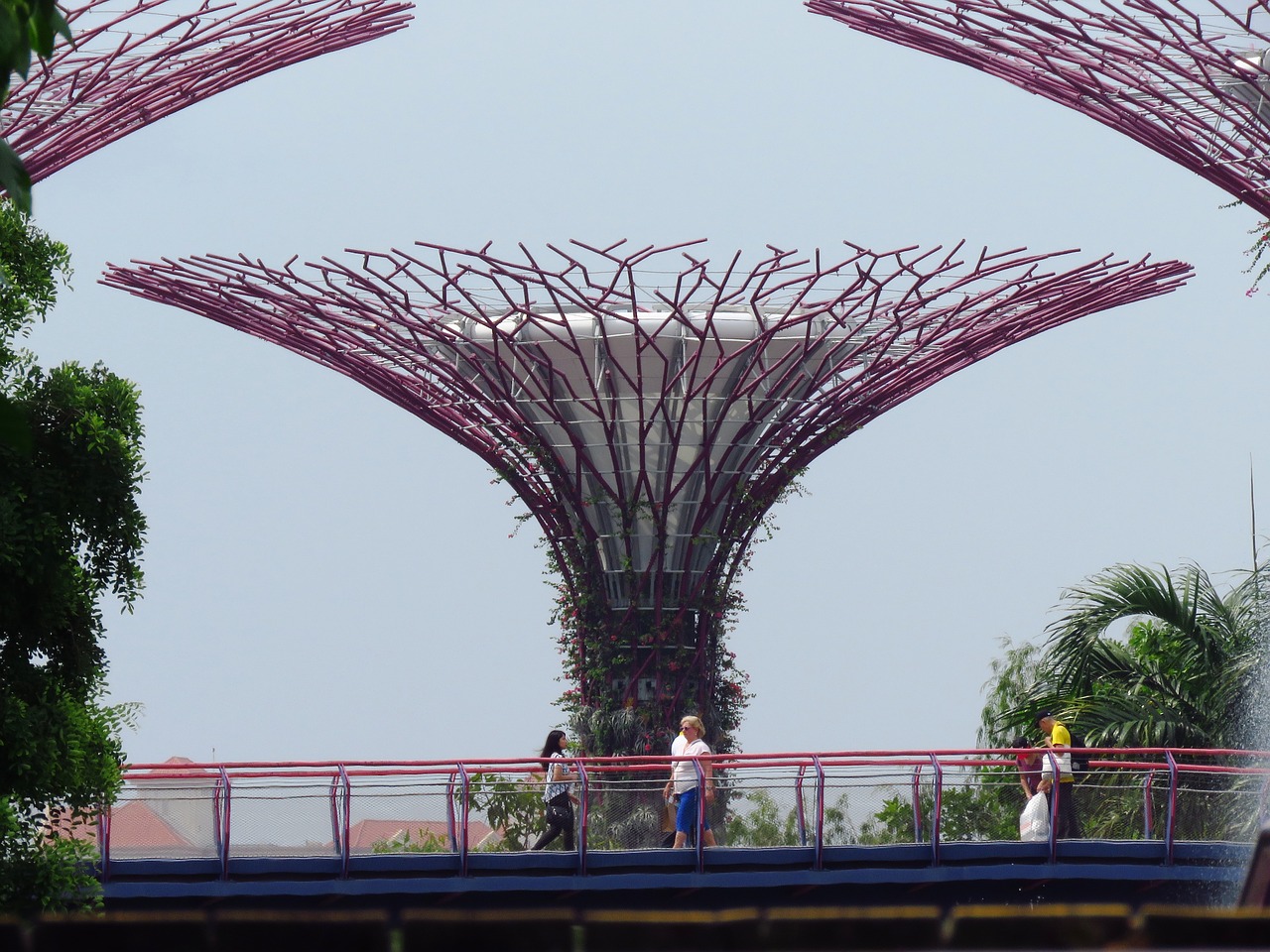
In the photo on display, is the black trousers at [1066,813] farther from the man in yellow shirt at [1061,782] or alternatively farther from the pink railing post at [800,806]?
the pink railing post at [800,806]

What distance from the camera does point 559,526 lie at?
26.4 meters

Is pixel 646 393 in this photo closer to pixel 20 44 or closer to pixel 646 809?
pixel 646 809

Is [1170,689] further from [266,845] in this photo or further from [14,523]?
[14,523]

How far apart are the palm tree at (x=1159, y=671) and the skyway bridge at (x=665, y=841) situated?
8.87 feet

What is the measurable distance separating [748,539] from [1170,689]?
685 centimetres

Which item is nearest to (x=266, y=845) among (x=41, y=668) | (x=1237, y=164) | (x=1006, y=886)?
(x=41, y=668)

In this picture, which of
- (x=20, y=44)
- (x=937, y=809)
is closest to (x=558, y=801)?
(x=937, y=809)

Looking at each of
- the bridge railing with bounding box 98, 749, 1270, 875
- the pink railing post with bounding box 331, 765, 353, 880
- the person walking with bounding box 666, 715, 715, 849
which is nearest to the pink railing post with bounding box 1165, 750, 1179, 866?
the bridge railing with bounding box 98, 749, 1270, 875

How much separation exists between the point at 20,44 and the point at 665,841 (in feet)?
43.5

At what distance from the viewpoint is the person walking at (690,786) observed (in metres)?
16.5

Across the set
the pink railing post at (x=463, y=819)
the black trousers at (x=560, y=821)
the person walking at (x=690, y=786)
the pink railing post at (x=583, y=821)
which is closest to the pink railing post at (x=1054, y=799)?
the person walking at (x=690, y=786)

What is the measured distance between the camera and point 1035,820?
1727 centimetres

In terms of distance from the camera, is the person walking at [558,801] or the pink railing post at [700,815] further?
the person walking at [558,801]

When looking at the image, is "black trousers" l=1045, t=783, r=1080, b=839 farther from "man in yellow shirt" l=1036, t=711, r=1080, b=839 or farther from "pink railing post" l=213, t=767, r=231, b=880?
"pink railing post" l=213, t=767, r=231, b=880
